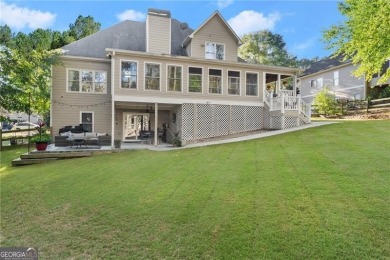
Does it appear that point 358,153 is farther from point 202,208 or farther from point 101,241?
point 101,241

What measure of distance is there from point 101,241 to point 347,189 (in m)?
4.25

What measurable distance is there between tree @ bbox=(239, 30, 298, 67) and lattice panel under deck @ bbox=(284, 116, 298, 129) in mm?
24966

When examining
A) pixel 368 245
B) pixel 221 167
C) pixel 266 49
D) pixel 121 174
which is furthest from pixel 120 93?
pixel 266 49

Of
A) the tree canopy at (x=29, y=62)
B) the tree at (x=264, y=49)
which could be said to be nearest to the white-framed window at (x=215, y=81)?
the tree canopy at (x=29, y=62)

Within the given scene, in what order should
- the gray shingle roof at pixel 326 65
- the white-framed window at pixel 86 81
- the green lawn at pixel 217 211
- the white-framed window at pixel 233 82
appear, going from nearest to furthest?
the green lawn at pixel 217 211 → the white-framed window at pixel 86 81 → the white-framed window at pixel 233 82 → the gray shingle roof at pixel 326 65

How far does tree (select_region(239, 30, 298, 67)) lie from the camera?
41.9 metres

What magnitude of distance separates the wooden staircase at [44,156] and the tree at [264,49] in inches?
1306

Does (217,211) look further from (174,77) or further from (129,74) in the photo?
(174,77)

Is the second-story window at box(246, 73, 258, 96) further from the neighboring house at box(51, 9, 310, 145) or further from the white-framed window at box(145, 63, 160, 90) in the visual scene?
the white-framed window at box(145, 63, 160, 90)

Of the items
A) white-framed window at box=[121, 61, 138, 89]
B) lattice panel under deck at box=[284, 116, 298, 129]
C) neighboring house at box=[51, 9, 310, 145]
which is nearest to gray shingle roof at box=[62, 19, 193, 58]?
neighboring house at box=[51, 9, 310, 145]

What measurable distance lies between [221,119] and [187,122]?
240 cm

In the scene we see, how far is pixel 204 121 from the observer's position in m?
17.2

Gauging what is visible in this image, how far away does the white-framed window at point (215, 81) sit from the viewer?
17422 millimetres

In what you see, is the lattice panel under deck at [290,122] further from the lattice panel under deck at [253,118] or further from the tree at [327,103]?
the tree at [327,103]
